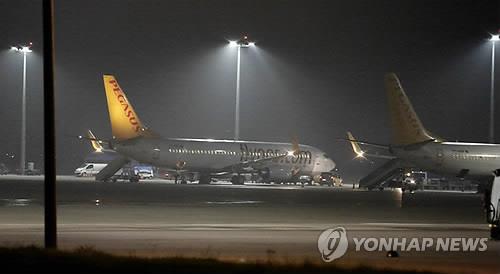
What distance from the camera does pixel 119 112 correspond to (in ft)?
266

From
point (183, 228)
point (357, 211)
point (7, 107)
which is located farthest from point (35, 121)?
point (183, 228)

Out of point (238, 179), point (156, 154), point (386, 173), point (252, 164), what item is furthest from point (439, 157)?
point (156, 154)

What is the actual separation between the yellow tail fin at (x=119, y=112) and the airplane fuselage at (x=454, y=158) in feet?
77.8

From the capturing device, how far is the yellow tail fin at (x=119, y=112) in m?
81.1

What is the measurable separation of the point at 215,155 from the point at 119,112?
9.86m

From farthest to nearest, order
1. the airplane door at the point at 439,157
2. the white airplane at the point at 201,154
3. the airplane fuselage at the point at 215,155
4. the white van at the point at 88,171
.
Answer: the white van at the point at 88,171 → the airplane fuselage at the point at 215,155 → the white airplane at the point at 201,154 → the airplane door at the point at 439,157

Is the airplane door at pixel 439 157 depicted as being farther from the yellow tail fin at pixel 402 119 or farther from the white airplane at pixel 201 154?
the white airplane at pixel 201 154

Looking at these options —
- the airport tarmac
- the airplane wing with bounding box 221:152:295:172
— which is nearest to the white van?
the airplane wing with bounding box 221:152:295:172

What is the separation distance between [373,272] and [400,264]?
3.62 meters

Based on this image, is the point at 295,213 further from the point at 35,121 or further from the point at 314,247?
the point at 35,121

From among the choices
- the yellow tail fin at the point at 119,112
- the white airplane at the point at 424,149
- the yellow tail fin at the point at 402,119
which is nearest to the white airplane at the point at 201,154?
the yellow tail fin at the point at 119,112

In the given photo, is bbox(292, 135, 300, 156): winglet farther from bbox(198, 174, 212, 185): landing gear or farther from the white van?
the white van

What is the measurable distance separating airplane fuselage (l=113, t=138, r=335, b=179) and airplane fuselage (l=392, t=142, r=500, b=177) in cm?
2214

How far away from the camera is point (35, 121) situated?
141m
